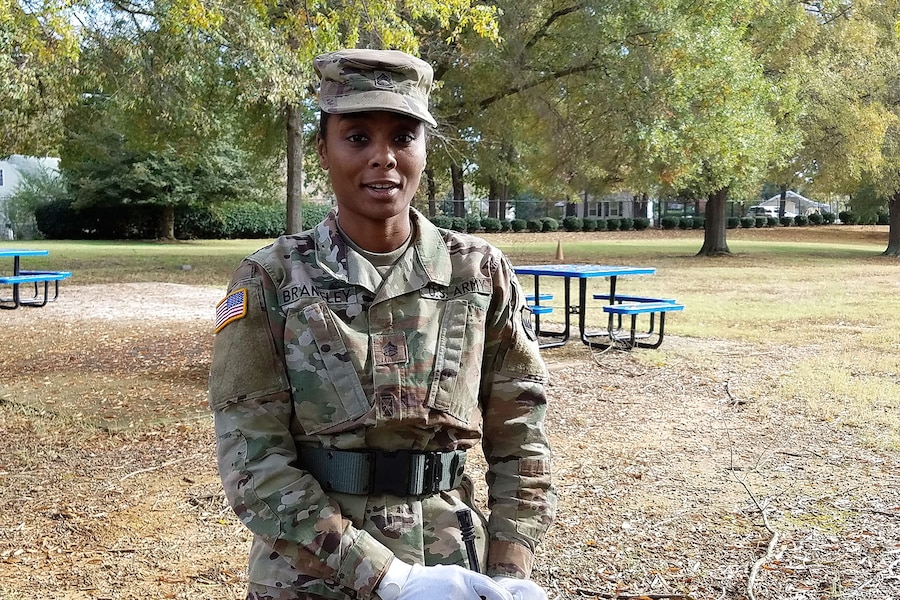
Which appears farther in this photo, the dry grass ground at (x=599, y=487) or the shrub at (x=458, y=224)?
the shrub at (x=458, y=224)

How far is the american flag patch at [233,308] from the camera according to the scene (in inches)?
68.2

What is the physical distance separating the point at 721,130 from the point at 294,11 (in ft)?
35.8

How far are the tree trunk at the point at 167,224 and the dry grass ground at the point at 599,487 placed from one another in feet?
96.3

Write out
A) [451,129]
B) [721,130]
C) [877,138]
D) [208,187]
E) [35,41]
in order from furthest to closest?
[208,187], [877,138], [451,129], [721,130], [35,41]

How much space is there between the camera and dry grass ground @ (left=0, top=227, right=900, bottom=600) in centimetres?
391

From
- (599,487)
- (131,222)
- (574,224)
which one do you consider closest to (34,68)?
(599,487)

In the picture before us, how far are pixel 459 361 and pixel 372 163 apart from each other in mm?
409

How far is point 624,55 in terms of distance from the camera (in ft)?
60.9

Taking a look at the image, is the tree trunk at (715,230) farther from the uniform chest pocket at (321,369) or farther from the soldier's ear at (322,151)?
the uniform chest pocket at (321,369)

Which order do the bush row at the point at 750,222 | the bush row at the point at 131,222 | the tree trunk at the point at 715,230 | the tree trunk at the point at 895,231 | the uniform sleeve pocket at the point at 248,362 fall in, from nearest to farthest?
the uniform sleeve pocket at the point at 248,362 < the tree trunk at the point at 715,230 < the tree trunk at the point at 895,231 < the bush row at the point at 131,222 < the bush row at the point at 750,222

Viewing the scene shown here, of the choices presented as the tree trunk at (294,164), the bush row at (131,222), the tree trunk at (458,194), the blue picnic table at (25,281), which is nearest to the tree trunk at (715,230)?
the tree trunk at (294,164)

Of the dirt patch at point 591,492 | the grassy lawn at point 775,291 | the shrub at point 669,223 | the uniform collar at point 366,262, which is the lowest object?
the dirt patch at point 591,492

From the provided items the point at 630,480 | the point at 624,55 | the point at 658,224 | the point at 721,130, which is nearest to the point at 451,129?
the point at 624,55

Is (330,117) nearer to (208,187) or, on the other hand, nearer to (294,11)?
(294,11)
